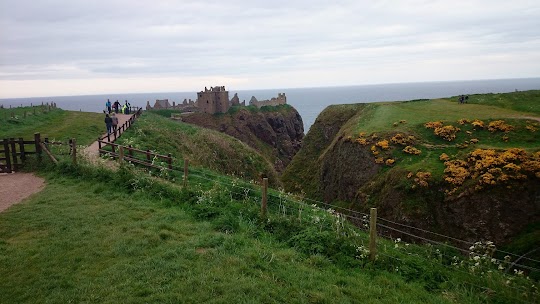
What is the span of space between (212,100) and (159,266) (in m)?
69.2

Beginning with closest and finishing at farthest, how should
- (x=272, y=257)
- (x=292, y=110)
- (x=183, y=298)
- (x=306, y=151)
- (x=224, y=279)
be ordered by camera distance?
1. (x=183, y=298)
2. (x=224, y=279)
3. (x=272, y=257)
4. (x=306, y=151)
5. (x=292, y=110)

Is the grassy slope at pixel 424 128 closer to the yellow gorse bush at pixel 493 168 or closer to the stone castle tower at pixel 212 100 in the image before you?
the yellow gorse bush at pixel 493 168


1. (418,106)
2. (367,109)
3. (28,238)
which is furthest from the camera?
(367,109)

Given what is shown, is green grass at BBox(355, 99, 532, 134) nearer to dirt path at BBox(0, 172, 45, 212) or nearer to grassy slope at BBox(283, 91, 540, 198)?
grassy slope at BBox(283, 91, 540, 198)

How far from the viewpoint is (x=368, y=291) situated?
9.18 meters

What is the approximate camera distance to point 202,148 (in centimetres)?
3488

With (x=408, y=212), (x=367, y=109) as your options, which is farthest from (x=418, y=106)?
(x=408, y=212)

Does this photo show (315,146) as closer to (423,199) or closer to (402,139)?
(402,139)

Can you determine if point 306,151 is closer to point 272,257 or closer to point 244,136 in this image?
point 244,136

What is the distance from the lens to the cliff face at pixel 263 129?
240ft

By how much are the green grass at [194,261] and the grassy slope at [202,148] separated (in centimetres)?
1436

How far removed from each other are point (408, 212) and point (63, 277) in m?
19.2

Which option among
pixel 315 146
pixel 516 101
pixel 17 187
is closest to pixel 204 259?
pixel 17 187

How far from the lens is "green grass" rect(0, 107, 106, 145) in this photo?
1196 inches
